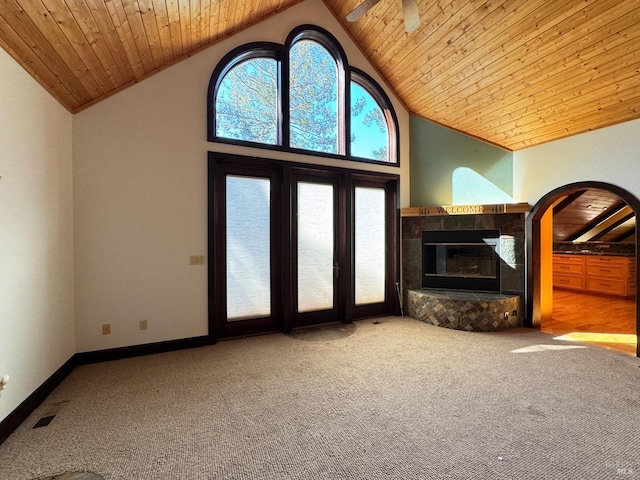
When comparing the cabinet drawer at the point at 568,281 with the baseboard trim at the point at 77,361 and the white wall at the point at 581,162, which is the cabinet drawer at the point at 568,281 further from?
the baseboard trim at the point at 77,361

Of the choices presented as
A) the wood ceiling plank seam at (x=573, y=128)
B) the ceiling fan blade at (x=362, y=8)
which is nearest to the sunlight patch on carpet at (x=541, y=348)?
the wood ceiling plank seam at (x=573, y=128)

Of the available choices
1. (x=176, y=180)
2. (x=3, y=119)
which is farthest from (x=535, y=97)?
(x=3, y=119)

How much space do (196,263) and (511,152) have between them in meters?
4.85

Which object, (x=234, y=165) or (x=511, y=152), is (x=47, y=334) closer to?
(x=234, y=165)

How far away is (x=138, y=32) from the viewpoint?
2.56m

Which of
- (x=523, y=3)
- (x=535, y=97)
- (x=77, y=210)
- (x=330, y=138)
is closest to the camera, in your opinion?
(x=523, y=3)

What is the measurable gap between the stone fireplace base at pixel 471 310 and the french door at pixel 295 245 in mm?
673

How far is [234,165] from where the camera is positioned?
12.2 feet

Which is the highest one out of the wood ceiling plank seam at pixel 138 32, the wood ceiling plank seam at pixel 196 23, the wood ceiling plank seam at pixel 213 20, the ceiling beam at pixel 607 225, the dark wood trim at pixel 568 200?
the wood ceiling plank seam at pixel 213 20

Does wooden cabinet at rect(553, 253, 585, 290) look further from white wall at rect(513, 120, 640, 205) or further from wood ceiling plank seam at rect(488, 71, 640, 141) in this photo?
wood ceiling plank seam at rect(488, 71, 640, 141)

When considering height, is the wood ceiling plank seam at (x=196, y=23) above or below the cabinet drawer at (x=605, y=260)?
above

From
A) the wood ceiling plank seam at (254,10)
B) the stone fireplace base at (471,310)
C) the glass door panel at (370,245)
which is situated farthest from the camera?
the glass door panel at (370,245)

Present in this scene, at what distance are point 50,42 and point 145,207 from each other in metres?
1.53

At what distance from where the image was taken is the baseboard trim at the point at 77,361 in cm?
200
